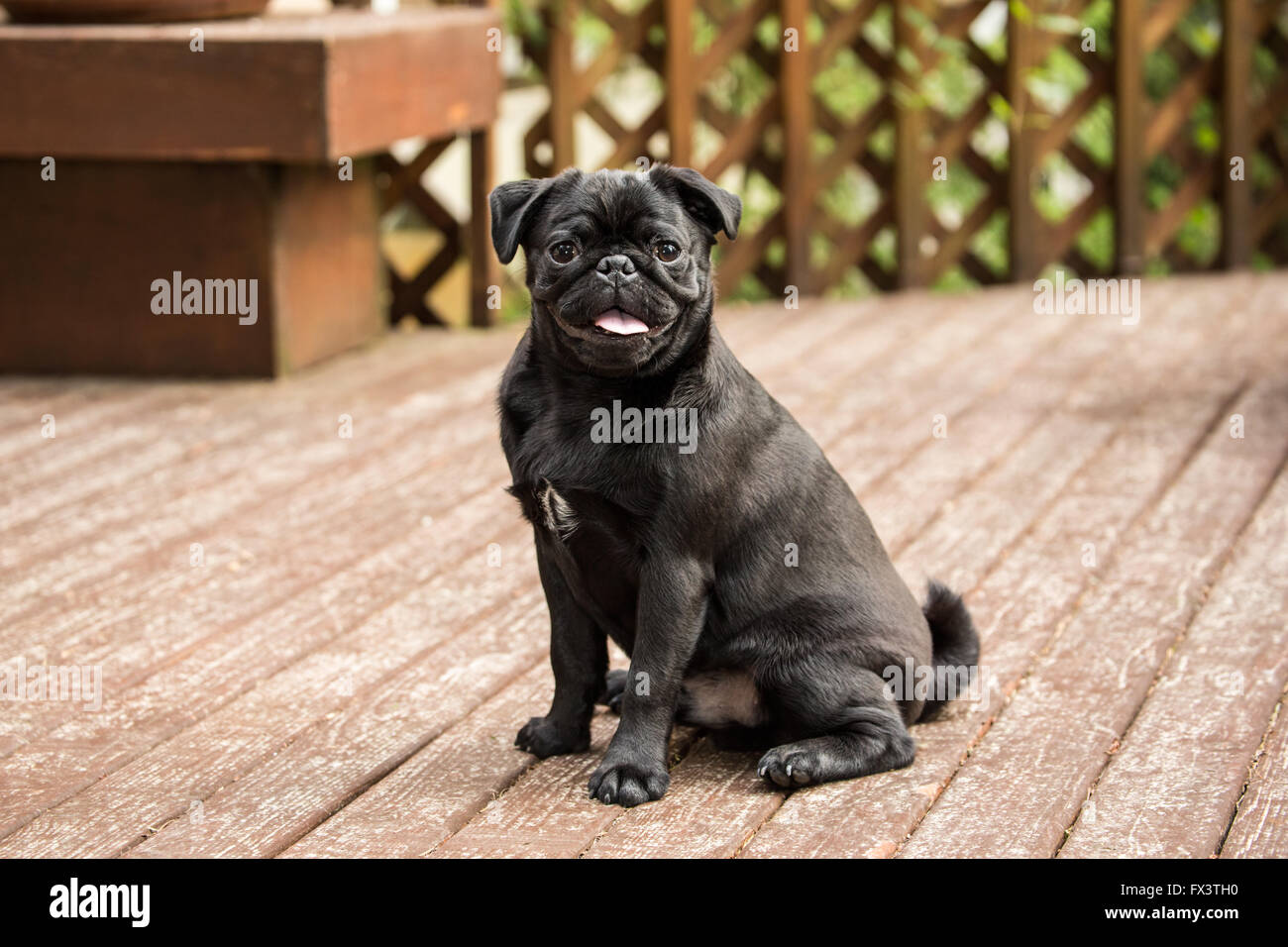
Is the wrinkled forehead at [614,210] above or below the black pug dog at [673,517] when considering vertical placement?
above

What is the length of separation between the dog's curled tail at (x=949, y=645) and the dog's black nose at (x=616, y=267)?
2.69ft

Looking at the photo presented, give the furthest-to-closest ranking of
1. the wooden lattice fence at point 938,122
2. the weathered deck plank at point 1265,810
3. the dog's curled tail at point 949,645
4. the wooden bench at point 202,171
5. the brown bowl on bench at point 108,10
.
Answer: the wooden lattice fence at point 938,122 < the brown bowl on bench at point 108,10 < the wooden bench at point 202,171 < the dog's curled tail at point 949,645 < the weathered deck plank at point 1265,810

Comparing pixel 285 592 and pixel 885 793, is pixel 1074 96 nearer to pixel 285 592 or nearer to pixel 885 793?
pixel 285 592

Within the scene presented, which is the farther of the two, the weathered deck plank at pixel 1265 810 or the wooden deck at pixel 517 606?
the wooden deck at pixel 517 606

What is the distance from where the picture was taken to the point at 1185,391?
5.20 metres

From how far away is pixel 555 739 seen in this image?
271 cm

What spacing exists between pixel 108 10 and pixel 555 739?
3.47 meters

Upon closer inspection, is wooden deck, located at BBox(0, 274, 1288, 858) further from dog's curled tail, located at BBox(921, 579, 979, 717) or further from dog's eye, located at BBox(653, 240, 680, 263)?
dog's eye, located at BBox(653, 240, 680, 263)

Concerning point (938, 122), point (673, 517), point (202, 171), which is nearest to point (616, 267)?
point (673, 517)

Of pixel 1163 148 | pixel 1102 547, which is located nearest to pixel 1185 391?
pixel 1102 547

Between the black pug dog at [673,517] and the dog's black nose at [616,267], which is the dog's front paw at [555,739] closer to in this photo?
the black pug dog at [673,517]

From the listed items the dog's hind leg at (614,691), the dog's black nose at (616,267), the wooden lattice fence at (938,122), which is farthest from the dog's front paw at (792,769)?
the wooden lattice fence at (938,122)

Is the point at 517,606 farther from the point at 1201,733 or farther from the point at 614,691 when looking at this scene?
the point at 1201,733

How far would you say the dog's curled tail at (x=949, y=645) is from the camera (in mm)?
2828
